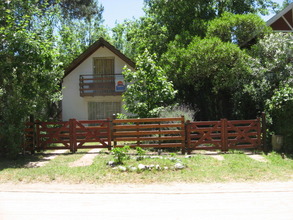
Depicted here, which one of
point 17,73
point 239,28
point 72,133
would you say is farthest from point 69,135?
point 239,28

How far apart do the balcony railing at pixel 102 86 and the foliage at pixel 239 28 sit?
6.77 m

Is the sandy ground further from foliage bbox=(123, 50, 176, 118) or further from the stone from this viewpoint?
foliage bbox=(123, 50, 176, 118)

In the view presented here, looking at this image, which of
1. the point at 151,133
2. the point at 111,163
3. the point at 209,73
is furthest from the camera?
the point at 209,73

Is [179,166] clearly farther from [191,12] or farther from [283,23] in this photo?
[191,12]

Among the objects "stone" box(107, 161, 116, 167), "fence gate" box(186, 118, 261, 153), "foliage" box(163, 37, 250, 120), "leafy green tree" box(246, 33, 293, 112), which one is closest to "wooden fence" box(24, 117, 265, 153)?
"fence gate" box(186, 118, 261, 153)

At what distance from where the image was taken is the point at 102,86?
21.0 metres

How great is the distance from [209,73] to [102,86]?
26.1ft

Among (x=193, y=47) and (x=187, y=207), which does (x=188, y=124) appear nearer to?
(x=193, y=47)

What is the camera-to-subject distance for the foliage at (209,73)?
50.4ft

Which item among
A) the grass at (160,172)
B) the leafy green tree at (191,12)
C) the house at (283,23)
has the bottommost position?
the grass at (160,172)

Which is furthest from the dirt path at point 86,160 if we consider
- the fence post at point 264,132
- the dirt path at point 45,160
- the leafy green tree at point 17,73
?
the fence post at point 264,132

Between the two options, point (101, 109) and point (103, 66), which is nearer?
point (101, 109)

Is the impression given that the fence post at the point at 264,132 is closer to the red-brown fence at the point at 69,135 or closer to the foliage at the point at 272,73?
the foliage at the point at 272,73

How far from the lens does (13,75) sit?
1151cm
